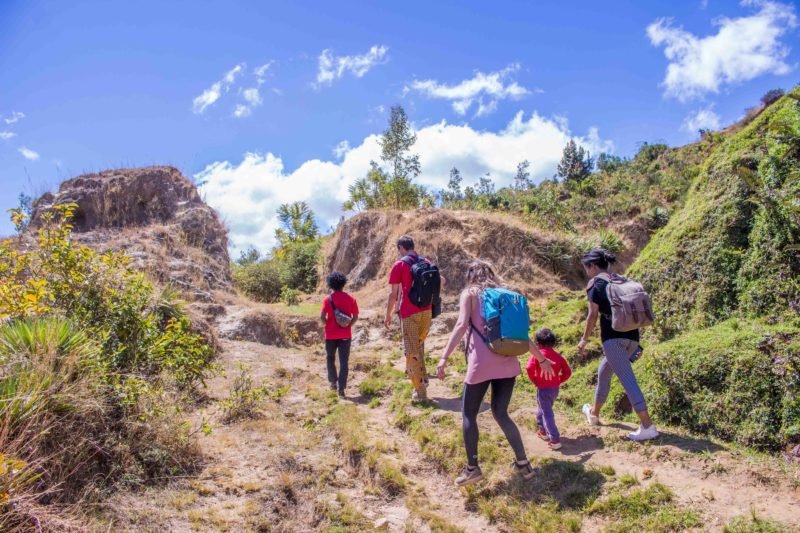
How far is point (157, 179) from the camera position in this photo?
15688mm

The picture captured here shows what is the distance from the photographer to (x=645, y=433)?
4523 mm

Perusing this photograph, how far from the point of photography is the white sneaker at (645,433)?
14.8 feet

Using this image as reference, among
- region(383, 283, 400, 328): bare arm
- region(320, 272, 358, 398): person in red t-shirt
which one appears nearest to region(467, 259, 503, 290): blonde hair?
region(383, 283, 400, 328): bare arm

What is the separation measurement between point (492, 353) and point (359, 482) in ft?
6.45

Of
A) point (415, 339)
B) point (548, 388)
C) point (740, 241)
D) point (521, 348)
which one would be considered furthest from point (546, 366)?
point (740, 241)

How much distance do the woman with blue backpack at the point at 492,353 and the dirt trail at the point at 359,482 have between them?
58 centimetres

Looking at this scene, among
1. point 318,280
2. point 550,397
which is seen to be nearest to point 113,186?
point 318,280

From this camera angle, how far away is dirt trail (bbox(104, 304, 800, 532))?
3.59m

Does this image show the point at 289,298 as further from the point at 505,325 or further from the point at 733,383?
the point at 733,383

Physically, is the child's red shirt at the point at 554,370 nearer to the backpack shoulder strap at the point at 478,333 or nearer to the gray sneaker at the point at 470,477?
the backpack shoulder strap at the point at 478,333

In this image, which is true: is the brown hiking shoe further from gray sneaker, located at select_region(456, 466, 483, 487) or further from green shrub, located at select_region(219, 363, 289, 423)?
gray sneaker, located at select_region(456, 466, 483, 487)

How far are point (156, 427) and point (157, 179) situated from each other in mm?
13128

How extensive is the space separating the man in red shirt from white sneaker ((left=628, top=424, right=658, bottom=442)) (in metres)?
2.72

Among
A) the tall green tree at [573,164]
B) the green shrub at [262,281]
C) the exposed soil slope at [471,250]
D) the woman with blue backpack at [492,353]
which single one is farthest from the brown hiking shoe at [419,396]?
the tall green tree at [573,164]
